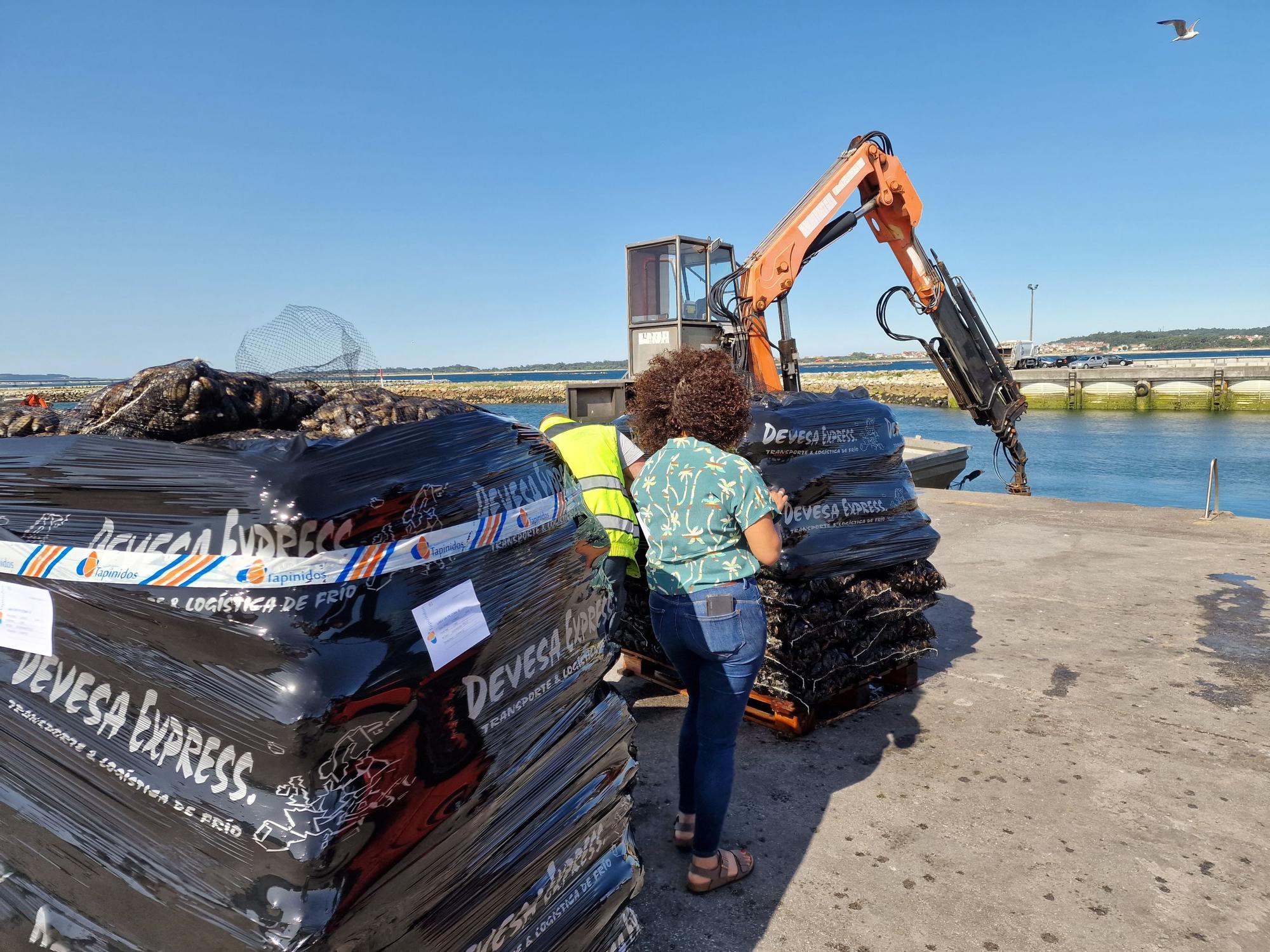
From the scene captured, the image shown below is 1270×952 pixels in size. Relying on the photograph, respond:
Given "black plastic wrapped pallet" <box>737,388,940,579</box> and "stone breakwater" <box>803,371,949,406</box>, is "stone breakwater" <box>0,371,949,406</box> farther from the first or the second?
"black plastic wrapped pallet" <box>737,388,940,579</box>

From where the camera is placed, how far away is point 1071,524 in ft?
28.1

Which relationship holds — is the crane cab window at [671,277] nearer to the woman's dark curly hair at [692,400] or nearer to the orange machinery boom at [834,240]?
the orange machinery boom at [834,240]

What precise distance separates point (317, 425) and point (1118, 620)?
5595mm

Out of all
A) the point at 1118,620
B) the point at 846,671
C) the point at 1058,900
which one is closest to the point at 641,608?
the point at 846,671

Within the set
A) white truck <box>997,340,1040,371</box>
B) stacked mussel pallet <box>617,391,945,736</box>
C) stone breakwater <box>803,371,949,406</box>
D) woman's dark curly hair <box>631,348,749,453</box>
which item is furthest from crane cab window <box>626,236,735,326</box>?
white truck <box>997,340,1040,371</box>

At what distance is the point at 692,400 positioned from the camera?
2.59m

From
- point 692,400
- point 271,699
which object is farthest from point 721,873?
point 271,699

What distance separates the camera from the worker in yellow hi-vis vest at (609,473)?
123 inches

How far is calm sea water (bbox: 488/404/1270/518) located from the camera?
1906cm

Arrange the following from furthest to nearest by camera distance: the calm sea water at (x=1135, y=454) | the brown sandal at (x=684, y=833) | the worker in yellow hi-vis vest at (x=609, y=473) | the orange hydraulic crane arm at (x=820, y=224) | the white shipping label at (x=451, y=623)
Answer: the calm sea water at (x=1135, y=454), the orange hydraulic crane arm at (x=820, y=224), the worker in yellow hi-vis vest at (x=609, y=473), the brown sandal at (x=684, y=833), the white shipping label at (x=451, y=623)

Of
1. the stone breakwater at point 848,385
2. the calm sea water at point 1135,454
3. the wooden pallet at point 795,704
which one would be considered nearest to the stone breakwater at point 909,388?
the stone breakwater at point 848,385

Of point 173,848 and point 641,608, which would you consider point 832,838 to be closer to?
point 641,608

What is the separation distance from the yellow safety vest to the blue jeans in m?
0.59

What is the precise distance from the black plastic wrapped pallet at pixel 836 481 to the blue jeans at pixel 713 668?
1.11 metres
